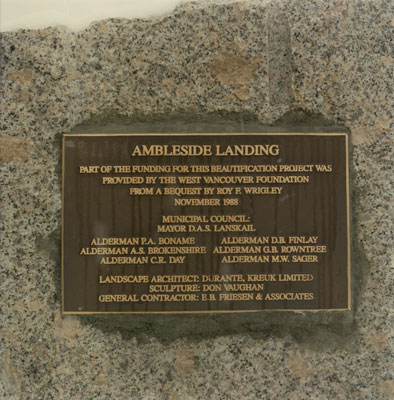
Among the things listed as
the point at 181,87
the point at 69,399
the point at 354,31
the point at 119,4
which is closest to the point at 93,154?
the point at 181,87

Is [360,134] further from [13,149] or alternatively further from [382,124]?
[13,149]

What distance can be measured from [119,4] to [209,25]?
59cm

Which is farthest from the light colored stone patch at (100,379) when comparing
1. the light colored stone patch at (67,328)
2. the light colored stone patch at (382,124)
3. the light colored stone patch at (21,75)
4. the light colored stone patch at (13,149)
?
the light colored stone patch at (382,124)

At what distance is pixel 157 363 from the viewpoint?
6.38 ft

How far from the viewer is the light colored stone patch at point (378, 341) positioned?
6.44 feet

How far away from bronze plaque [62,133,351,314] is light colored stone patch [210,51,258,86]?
347 millimetres

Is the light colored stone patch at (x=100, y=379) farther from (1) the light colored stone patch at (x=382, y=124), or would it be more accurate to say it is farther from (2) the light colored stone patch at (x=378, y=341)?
(1) the light colored stone patch at (x=382, y=124)

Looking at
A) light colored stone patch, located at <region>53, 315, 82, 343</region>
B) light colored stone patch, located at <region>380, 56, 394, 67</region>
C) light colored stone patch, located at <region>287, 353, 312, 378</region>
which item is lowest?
light colored stone patch, located at <region>287, 353, 312, 378</region>

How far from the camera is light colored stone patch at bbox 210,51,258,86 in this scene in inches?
77.7

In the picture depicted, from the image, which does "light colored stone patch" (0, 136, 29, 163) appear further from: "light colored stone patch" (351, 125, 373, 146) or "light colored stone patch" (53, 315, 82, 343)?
"light colored stone patch" (351, 125, 373, 146)

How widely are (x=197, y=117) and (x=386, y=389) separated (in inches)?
81.2

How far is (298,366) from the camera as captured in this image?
6.40 ft

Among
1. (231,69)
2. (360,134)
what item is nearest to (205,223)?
(231,69)

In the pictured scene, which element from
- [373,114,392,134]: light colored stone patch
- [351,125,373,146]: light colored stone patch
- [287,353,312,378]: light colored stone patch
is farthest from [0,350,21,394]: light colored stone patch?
[373,114,392,134]: light colored stone patch
